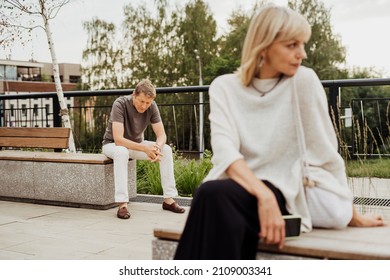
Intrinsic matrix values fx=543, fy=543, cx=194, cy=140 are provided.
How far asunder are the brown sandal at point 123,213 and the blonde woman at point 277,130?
2.73 m

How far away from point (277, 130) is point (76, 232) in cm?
259

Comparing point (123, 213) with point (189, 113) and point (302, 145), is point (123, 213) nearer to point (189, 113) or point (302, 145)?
point (302, 145)

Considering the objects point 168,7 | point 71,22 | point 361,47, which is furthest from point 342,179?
point 168,7

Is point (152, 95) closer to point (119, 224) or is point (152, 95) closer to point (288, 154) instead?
point (119, 224)

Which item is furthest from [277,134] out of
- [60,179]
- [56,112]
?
[56,112]

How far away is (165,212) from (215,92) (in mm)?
2943

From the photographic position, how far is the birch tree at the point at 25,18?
8.12 m

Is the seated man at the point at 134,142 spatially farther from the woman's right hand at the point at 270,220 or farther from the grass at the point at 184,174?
the woman's right hand at the point at 270,220

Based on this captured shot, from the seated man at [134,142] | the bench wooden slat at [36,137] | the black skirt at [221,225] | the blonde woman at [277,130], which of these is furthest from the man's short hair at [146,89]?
the black skirt at [221,225]

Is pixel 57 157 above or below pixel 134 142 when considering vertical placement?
below

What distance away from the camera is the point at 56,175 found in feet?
17.6

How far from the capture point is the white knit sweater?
6.56 feet

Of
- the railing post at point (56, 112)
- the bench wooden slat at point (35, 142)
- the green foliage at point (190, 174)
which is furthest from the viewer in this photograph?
the railing post at point (56, 112)
